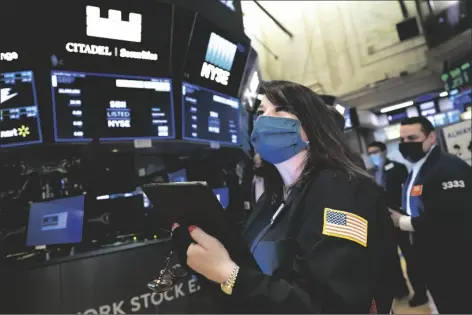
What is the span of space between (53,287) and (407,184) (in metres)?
3.07

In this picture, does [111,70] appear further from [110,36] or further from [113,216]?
A: [113,216]

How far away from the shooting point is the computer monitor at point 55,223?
2.47 meters

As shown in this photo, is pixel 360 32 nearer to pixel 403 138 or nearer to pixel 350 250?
pixel 403 138

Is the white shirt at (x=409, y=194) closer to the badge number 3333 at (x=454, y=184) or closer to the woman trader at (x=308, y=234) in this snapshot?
the badge number 3333 at (x=454, y=184)

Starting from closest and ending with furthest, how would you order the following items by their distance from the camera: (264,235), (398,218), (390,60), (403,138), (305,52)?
(264,235) → (398,218) → (403,138) → (390,60) → (305,52)

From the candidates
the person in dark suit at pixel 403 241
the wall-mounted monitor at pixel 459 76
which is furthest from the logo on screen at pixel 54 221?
the wall-mounted monitor at pixel 459 76

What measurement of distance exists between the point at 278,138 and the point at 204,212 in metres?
0.49

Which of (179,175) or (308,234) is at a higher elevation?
(179,175)

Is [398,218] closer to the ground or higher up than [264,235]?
closer to the ground

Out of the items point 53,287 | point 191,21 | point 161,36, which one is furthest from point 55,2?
point 53,287

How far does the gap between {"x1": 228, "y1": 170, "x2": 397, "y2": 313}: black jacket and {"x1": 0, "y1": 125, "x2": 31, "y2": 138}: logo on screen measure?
265 centimetres

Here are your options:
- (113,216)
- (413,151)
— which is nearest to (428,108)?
(413,151)

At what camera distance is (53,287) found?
2057 mm

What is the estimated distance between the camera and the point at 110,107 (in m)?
3.25
